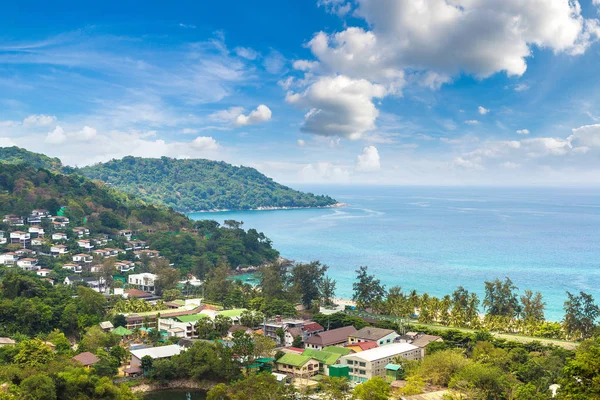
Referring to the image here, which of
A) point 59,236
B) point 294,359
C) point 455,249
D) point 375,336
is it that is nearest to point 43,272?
point 59,236

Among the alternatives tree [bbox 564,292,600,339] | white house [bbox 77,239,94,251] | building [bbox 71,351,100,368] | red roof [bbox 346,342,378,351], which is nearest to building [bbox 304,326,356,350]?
red roof [bbox 346,342,378,351]

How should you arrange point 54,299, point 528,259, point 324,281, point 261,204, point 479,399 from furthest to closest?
point 261,204 → point 528,259 → point 324,281 → point 54,299 → point 479,399

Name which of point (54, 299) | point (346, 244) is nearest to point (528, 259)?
point (346, 244)

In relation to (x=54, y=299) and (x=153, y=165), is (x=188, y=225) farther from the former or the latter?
(x=153, y=165)

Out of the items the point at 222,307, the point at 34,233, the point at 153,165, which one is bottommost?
the point at 222,307

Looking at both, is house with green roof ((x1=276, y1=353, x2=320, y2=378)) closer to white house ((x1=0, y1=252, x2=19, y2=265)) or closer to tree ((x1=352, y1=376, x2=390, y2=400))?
tree ((x1=352, y1=376, x2=390, y2=400))
